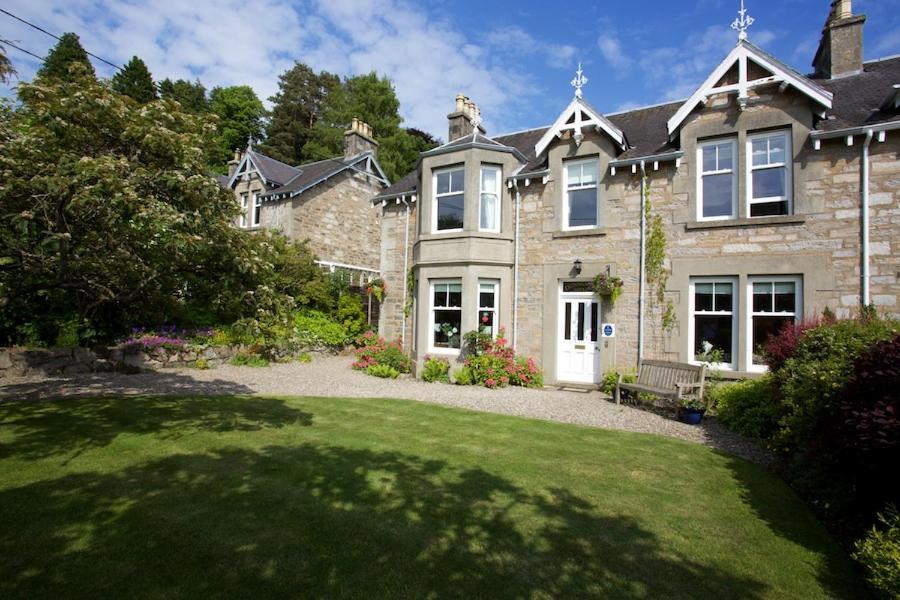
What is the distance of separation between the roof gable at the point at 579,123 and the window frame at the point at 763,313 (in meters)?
4.75

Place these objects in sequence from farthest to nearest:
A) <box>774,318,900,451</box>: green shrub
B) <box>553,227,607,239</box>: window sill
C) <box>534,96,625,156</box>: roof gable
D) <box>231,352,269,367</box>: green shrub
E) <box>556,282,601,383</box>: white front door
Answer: <box>231,352,269,367</box>: green shrub
<box>556,282,601,383</box>: white front door
<box>553,227,607,239</box>: window sill
<box>534,96,625,156</box>: roof gable
<box>774,318,900,451</box>: green shrub

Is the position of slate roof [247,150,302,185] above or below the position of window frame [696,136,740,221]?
above

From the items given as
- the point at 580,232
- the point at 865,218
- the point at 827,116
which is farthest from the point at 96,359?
the point at 827,116

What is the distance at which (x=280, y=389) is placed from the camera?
453 inches

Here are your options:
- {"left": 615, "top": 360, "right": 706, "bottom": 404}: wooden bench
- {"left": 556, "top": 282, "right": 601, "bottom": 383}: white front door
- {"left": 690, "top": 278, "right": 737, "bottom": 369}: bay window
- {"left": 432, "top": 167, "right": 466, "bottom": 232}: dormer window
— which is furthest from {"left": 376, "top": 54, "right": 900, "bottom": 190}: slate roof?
{"left": 615, "top": 360, "right": 706, "bottom": 404}: wooden bench

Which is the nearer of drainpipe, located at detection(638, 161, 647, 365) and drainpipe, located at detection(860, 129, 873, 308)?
drainpipe, located at detection(860, 129, 873, 308)

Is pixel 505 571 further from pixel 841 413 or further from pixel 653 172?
pixel 653 172

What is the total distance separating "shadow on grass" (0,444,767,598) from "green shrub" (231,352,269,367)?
1019 cm

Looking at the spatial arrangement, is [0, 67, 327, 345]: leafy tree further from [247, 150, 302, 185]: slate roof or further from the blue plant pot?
[247, 150, 302, 185]: slate roof

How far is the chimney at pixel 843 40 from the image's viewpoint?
11828 millimetres

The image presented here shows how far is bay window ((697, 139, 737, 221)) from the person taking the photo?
11.1m

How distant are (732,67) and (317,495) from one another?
41.5 ft

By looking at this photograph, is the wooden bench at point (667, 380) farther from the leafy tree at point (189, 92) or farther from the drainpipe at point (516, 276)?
the leafy tree at point (189, 92)

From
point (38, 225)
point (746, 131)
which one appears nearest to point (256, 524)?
point (38, 225)
